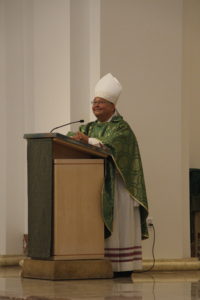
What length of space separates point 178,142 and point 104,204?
2.18 metres

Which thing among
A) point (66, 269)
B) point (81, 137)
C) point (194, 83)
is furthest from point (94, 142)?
point (194, 83)

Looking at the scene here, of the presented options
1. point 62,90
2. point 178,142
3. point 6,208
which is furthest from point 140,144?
point 6,208

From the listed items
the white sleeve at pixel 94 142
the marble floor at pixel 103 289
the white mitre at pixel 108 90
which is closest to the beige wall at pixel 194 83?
the white mitre at pixel 108 90

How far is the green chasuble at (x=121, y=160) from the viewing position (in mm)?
7188

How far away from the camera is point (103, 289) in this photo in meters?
6.16

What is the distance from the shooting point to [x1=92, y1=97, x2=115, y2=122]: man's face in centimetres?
753

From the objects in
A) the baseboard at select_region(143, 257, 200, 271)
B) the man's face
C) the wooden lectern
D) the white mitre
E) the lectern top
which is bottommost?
the baseboard at select_region(143, 257, 200, 271)

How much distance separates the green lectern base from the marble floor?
7cm

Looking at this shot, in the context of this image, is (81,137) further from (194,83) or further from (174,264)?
(194,83)

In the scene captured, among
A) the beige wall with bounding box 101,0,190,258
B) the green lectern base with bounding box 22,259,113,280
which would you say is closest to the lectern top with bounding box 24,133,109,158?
the green lectern base with bounding box 22,259,113,280

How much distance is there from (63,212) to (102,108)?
1265mm

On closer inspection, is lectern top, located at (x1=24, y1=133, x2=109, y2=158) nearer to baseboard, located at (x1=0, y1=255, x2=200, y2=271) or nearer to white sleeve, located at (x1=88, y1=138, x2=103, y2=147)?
white sleeve, located at (x1=88, y1=138, x2=103, y2=147)

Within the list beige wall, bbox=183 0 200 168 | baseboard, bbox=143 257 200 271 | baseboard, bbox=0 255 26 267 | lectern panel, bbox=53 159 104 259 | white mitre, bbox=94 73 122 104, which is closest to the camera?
lectern panel, bbox=53 159 104 259

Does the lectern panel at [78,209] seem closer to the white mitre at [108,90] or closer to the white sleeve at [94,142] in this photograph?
the white sleeve at [94,142]
